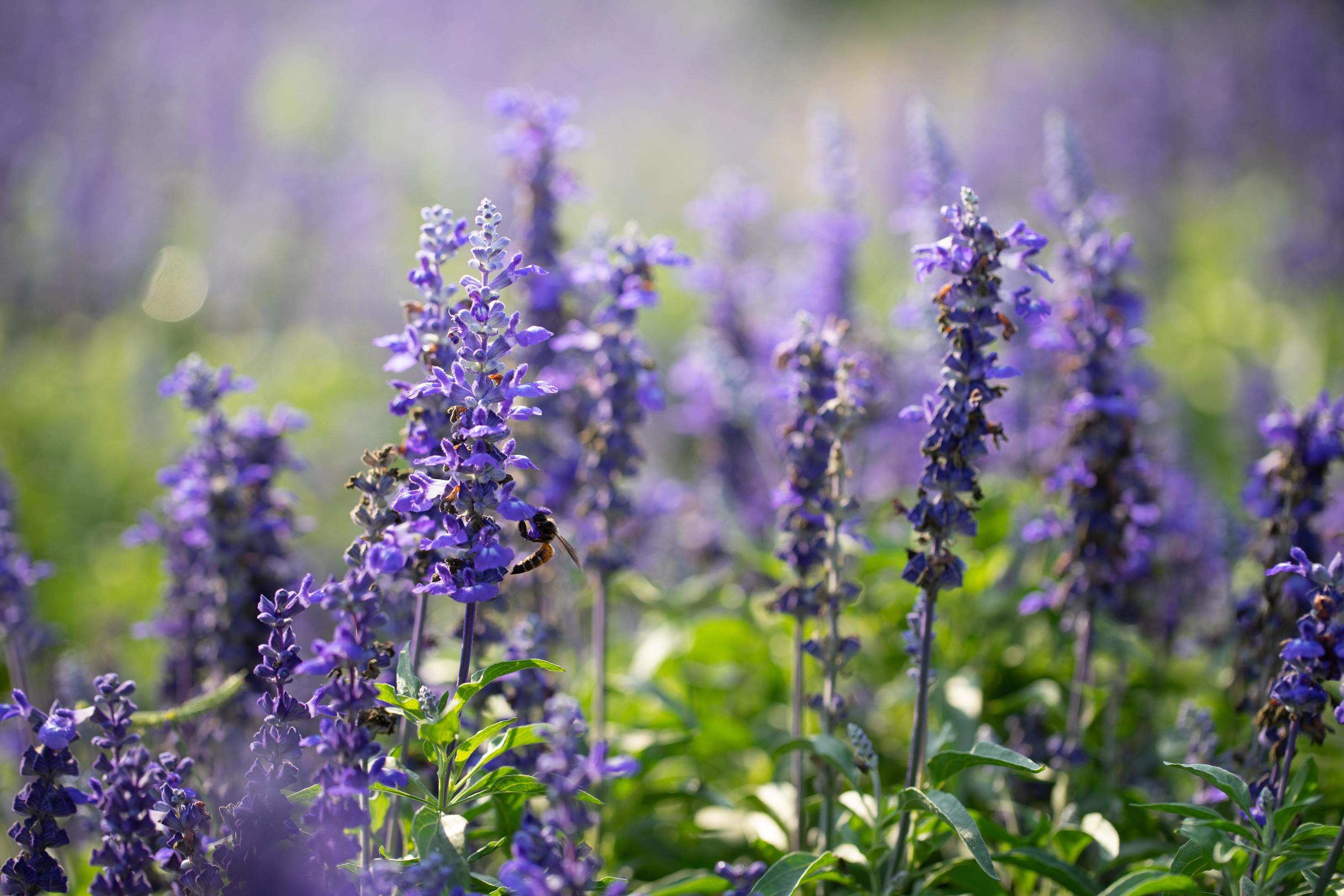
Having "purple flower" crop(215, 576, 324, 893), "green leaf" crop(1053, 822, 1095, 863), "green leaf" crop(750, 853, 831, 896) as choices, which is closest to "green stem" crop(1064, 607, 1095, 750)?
"green leaf" crop(1053, 822, 1095, 863)

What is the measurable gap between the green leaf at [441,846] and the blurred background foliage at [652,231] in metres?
1.38

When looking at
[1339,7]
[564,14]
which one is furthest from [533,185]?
[564,14]

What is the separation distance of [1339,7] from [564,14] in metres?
19.4

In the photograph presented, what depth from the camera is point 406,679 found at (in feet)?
9.31

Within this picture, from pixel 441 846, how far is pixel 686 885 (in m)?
0.73

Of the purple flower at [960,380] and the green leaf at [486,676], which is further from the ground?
the purple flower at [960,380]

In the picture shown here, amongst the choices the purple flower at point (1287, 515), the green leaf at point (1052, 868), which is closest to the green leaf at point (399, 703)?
the green leaf at point (1052, 868)

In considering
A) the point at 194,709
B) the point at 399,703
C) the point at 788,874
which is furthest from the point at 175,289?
the point at 788,874

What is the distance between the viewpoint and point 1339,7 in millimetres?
17844

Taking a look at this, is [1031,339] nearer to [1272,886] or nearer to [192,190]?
[1272,886]

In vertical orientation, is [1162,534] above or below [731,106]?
below

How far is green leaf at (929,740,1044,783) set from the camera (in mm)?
2838

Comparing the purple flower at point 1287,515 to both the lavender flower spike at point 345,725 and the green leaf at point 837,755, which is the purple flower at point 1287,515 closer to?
the green leaf at point 837,755

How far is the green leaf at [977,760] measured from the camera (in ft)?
9.31
